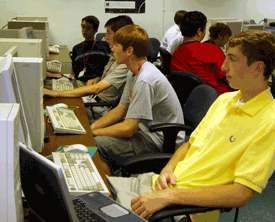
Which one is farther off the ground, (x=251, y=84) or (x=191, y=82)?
(x=251, y=84)

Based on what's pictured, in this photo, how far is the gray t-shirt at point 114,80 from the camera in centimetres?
258

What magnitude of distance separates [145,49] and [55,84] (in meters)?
1.18

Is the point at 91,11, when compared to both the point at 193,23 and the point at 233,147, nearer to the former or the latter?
the point at 193,23

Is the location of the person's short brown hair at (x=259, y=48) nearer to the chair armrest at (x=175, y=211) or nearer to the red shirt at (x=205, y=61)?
the chair armrest at (x=175, y=211)

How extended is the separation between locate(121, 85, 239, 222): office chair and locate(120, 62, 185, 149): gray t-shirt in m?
0.08

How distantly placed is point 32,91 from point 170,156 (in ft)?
2.32

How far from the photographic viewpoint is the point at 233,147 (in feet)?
3.91

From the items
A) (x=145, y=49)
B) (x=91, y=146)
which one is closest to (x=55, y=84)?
(x=145, y=49)

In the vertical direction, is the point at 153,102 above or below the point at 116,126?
above

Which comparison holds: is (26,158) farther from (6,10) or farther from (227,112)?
(6,10)

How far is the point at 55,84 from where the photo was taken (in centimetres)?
285

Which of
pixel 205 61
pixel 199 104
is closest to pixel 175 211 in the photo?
pixel 199 104

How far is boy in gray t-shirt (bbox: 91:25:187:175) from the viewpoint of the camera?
186 cm

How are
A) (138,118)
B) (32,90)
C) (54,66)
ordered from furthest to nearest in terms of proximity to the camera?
(54,66), (138,118), (32,90)
